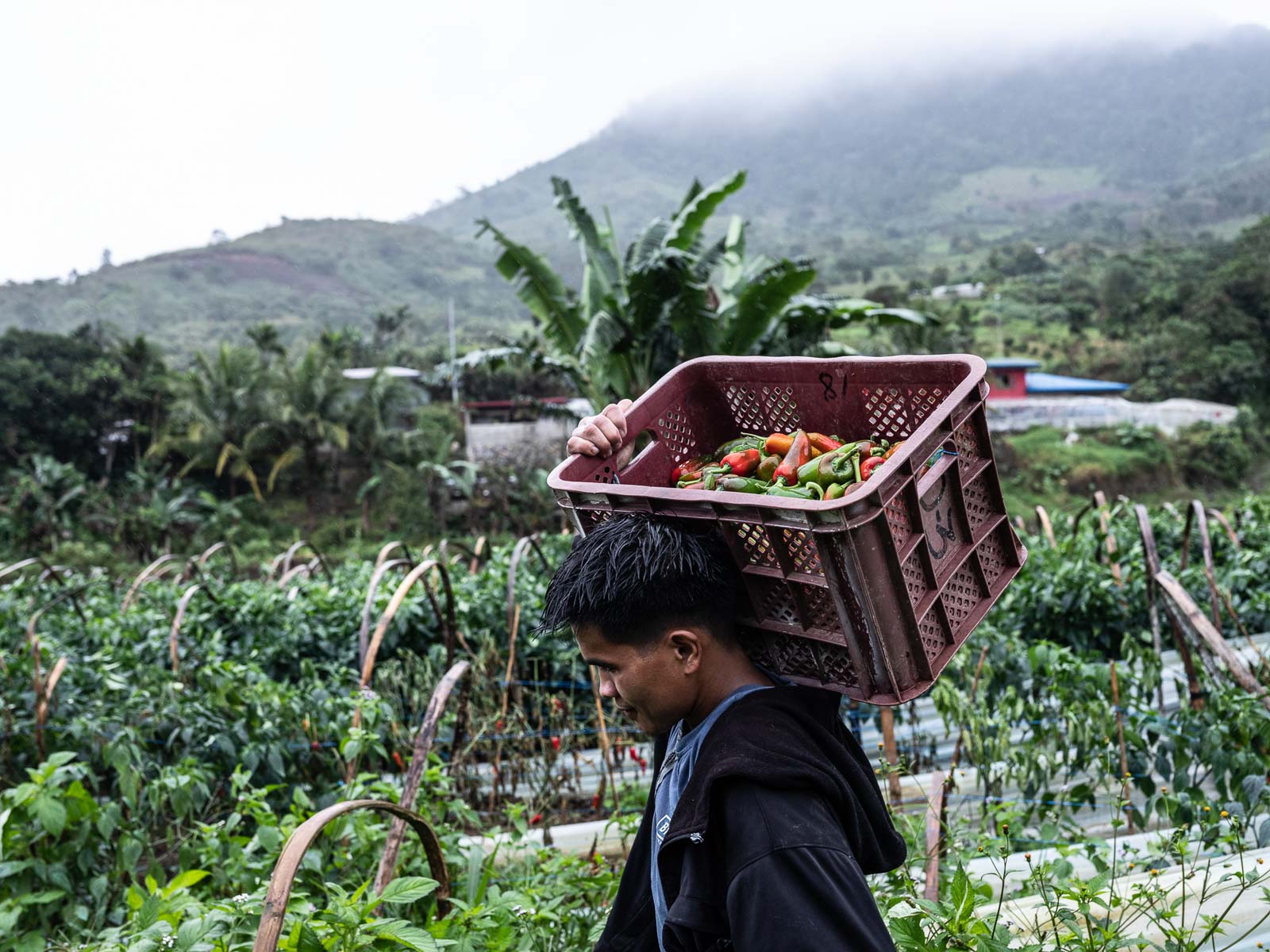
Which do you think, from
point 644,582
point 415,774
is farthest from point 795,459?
point 415,774

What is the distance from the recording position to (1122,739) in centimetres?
267

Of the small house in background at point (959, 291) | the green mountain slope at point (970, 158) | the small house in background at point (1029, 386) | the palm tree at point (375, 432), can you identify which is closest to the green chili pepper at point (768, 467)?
the palm tree at point (375, 432)

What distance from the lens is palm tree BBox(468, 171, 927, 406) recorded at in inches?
332

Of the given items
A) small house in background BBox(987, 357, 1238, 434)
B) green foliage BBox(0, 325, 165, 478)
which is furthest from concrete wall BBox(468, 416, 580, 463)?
small house in background BBox(987, 357, 1238, 434)

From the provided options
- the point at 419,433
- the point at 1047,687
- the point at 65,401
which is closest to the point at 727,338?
the point at 1047,687

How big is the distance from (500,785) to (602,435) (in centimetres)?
261

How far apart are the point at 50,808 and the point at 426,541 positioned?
1788cm

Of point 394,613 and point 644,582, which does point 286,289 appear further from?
point 644,582

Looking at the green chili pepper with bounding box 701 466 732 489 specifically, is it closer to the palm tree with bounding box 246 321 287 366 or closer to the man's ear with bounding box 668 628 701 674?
the man's ear with bounding box 668 628 701 674

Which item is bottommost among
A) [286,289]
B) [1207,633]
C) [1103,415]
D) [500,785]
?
[1103,415]

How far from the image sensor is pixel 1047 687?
314 centimetres

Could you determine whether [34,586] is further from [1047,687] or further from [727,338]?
[1047,687]

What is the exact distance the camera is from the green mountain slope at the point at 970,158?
111 metres

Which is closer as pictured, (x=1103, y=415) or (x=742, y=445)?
(x=742, y=445)
